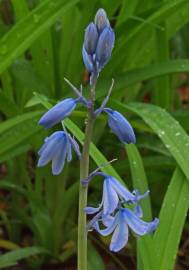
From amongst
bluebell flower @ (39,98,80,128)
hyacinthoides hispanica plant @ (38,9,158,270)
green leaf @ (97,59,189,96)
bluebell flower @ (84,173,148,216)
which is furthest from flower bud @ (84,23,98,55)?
green leaf @ (97,59,189,96)

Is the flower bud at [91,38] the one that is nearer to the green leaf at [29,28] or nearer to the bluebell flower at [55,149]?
the bluebell flower at [55,149]

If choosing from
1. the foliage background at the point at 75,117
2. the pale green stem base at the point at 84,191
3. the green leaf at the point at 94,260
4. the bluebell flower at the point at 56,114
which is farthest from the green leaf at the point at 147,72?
the bluebell flower at the point at 56,114

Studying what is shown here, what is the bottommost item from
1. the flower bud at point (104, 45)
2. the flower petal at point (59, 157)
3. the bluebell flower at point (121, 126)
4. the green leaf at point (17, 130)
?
the bluebell flower at point (121, 126)

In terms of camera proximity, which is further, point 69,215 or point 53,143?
point 69,215

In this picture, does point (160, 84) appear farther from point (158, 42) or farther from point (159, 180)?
point (159, 180)

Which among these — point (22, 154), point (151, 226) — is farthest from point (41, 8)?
point (151, 226)

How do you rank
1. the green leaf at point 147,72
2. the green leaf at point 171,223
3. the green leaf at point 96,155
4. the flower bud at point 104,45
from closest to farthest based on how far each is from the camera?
the flower bud at point 104,45, the green leaf at point 171,223, the green leaf at point 96,155, the green leaf at point 147,72

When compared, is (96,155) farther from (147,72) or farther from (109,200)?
(109,200)

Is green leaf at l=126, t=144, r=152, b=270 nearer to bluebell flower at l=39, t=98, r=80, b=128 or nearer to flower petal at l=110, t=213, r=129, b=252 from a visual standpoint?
flower petal at l=110, t=213, r=129, b=252
